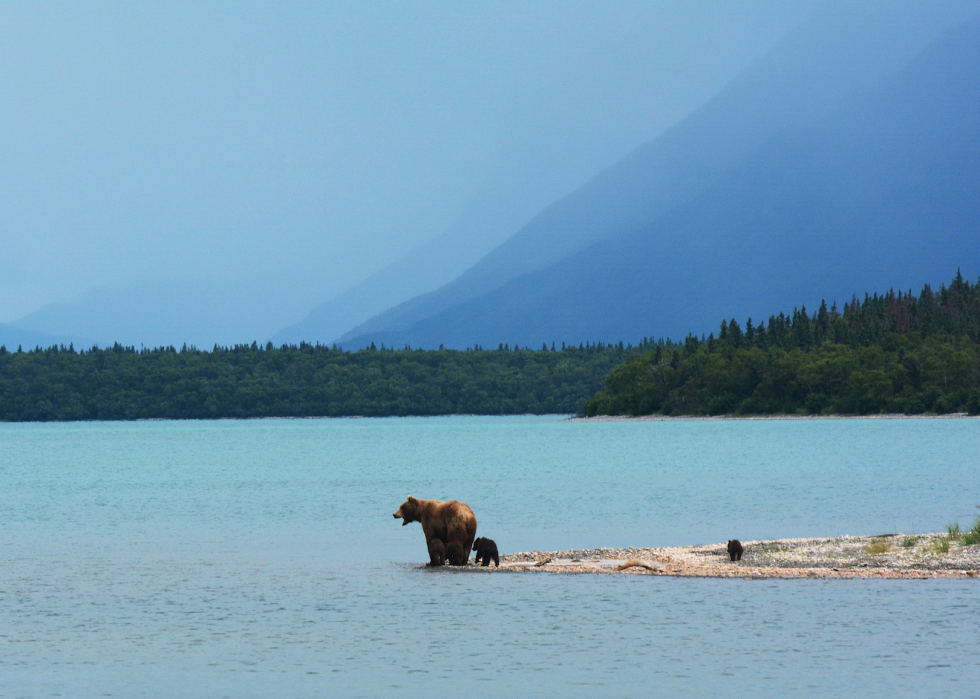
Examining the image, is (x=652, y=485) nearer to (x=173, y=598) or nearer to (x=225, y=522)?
(x=225, y=522)

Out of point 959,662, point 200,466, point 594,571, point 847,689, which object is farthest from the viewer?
point 200,466

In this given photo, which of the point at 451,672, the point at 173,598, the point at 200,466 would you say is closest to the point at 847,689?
the point at 451,672

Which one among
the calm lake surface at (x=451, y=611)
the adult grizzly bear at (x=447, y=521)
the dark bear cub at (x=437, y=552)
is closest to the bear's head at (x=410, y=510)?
the adult grizzly bear at (x=447, y=521)

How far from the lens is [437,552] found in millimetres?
40906

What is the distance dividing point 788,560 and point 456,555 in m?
10.3

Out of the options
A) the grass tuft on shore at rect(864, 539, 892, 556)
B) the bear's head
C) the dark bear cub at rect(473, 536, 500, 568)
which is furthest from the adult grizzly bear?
the grass tuft on shore at rect(864, 539, 892, 556)

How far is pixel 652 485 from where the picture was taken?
299 feet

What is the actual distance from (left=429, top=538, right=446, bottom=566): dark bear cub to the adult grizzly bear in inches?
5.1

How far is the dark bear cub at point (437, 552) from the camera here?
134ft

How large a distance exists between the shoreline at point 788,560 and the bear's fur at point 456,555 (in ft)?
2.79

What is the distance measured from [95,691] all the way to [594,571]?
17649mm

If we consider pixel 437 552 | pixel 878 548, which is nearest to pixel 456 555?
pixel 437 552

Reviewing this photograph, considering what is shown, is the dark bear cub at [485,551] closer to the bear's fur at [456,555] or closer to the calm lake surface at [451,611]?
the bear's fur at [456,555]

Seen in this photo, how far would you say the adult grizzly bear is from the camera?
4012cm
